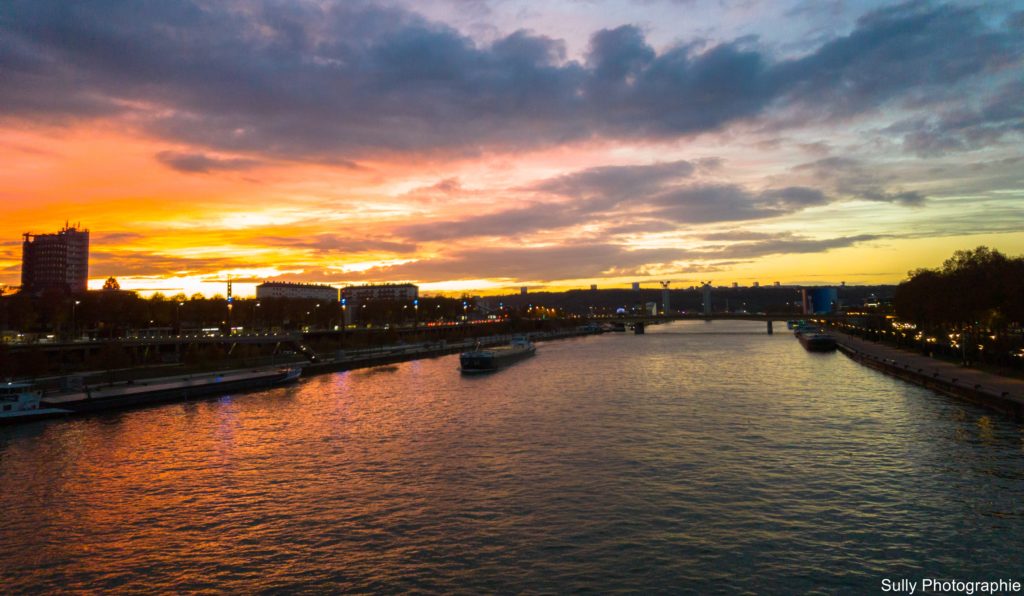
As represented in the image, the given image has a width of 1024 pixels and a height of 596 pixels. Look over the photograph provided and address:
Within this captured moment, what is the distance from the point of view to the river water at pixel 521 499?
17281 mm

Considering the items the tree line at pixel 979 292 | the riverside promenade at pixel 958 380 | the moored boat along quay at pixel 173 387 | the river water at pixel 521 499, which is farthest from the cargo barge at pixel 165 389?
the tree line at pixel 979 292

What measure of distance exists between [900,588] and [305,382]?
211 ft

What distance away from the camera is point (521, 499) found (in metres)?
23.3

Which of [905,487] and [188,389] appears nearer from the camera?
[905,487]

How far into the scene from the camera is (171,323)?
138m

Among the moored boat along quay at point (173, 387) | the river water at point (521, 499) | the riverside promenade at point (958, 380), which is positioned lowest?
the river water at point (521, 499)

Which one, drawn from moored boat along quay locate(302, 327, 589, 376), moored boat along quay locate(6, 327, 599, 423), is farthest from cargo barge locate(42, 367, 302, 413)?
moored boat along quay locate(302, 327, 589, 376)

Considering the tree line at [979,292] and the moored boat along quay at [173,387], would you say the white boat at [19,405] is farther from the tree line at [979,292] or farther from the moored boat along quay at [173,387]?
the tree line at [979,292]

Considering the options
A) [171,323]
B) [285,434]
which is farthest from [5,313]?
[285,434]

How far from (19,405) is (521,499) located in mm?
38202

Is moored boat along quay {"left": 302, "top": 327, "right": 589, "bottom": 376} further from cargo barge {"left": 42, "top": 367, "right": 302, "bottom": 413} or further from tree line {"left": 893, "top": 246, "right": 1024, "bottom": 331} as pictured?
tree line {"left": 893, "top": 246, "right": 1024, "bottom": 331}

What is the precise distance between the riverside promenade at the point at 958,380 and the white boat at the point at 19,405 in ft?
202

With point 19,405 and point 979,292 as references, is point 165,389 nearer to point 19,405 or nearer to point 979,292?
point 19,405

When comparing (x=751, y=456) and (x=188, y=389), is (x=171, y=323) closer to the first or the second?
(x=188, y=389)
